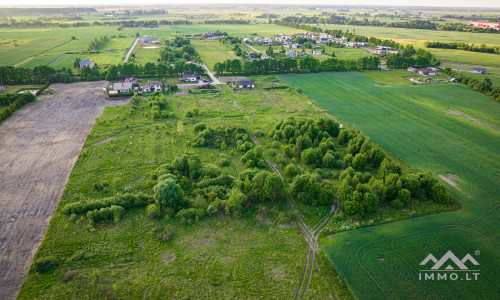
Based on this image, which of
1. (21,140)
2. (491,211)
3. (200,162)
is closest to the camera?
(491,211)

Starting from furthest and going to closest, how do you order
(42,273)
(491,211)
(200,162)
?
(200,162), (491,211), (42,273)

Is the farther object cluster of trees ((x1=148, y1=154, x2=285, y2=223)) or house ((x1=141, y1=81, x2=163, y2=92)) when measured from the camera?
house ((x1=141, y1=81, x2=163, y2=92))

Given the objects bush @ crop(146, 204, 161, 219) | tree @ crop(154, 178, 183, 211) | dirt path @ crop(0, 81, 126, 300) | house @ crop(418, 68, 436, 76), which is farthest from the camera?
house @ crop(418, 68, 436, 76)

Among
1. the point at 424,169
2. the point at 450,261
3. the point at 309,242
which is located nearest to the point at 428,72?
the point at 424,169

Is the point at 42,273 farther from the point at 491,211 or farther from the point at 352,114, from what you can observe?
the point at 352,114


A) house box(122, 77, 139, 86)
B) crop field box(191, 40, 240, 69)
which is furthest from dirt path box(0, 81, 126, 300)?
crop field box(191, 40, 240, 69)

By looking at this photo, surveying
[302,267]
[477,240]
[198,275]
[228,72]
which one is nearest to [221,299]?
[198,275]

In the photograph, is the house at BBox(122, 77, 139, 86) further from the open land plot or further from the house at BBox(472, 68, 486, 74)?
the house at BBox(472, 68, 486, 74)

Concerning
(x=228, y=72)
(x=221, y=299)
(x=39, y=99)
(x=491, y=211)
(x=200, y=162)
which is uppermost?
(x=228, y=72)
